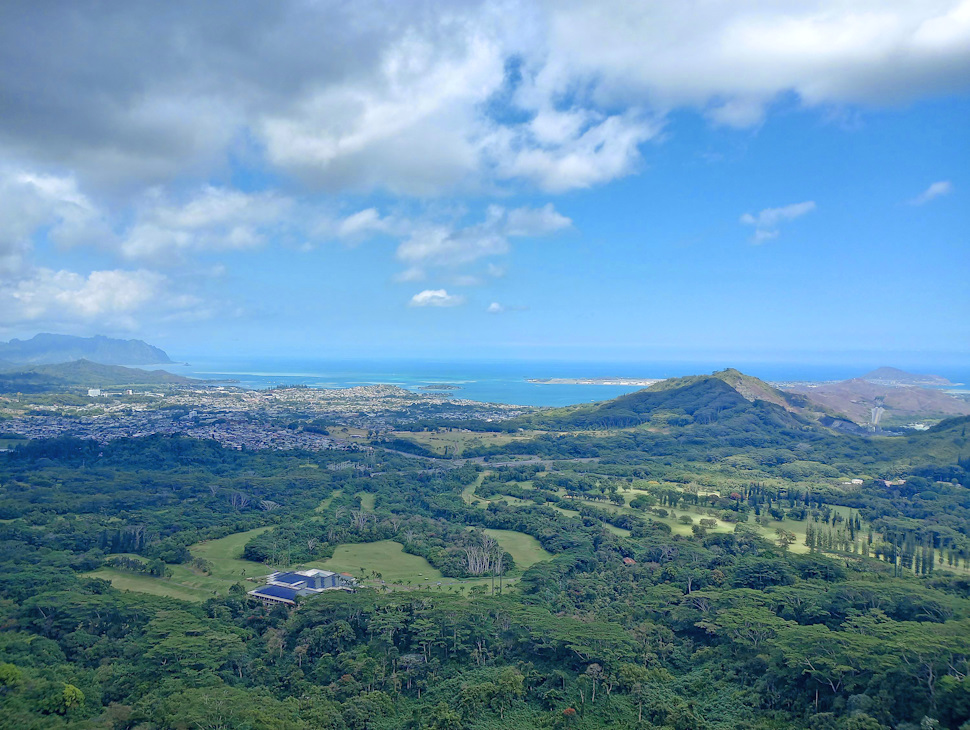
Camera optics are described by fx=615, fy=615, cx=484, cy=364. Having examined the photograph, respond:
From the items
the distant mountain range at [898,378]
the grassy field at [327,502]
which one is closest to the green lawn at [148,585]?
the grassy field at [327,502]

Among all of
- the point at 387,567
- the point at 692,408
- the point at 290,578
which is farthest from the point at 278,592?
the point at 692,408

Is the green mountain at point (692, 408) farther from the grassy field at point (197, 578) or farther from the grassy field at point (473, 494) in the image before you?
the grassy field at point (197, 578)

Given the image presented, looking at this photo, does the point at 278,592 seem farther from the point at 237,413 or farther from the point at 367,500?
the point at 237,413

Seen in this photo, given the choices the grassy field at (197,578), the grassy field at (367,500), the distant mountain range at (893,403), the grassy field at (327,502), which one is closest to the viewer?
the grassy field at (197,578)

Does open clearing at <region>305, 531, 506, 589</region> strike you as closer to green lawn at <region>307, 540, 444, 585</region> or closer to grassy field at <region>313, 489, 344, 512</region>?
green lawn at <region>307, 540, 444, 585</region>

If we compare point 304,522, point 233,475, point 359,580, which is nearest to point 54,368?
point 233,475

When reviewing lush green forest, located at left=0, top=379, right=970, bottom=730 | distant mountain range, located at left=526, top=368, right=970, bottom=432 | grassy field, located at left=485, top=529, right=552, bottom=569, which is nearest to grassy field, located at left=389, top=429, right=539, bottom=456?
distant mountain range, located at left=526, top=368, right=970, bottom=432
